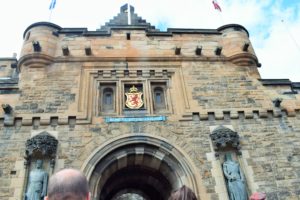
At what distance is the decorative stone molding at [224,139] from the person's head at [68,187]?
6159 millimetres

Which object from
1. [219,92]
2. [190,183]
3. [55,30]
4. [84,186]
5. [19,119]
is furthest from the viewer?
[55,30]

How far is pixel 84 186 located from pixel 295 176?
696 cm

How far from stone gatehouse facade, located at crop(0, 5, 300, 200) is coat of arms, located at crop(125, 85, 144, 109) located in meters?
0.04

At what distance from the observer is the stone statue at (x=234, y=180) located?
22.3 ft

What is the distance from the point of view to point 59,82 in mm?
8469

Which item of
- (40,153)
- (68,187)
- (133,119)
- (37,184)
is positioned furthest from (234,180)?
(68,187)

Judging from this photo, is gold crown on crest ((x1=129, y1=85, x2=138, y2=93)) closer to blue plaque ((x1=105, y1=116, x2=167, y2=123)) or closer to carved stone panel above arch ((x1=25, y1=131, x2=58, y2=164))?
blue plaque ((x1=105, y1=116, x2=167, y2=123))

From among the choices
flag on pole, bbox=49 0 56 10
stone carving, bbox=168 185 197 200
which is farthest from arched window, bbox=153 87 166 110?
stone carving, bbox=168 185 197 200

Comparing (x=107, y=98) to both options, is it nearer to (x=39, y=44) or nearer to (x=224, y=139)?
(x=39, y=44)

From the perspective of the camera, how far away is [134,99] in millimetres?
8453

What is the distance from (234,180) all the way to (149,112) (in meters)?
2.75

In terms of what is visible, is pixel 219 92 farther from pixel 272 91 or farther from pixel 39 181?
pixel 39 181

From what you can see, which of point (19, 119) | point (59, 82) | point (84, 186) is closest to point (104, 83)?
point (59, 82)

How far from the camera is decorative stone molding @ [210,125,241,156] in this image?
7543 mm
